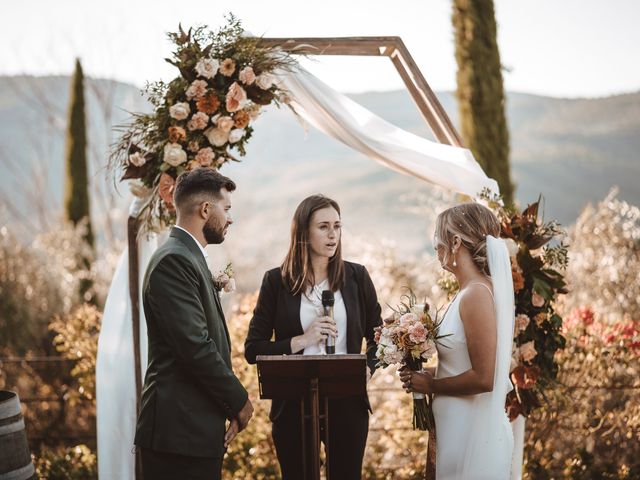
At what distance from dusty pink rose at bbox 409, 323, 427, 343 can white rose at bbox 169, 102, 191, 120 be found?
77.8 inches

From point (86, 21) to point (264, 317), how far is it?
648 inches

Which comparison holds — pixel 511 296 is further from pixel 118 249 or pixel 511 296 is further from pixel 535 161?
pixel 535 161

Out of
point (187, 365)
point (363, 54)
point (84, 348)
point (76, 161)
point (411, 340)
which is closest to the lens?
point (187, 365)

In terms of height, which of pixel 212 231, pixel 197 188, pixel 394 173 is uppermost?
pixel 394 173

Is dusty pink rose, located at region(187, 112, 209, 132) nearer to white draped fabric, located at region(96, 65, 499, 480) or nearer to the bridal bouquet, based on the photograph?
white draped fabric, located at region(96, 65, 499, 480)

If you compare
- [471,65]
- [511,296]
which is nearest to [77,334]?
[511,296]

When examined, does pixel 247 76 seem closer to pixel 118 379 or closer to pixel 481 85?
pixel 118 379

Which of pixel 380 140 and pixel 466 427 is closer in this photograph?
pixel 466 427

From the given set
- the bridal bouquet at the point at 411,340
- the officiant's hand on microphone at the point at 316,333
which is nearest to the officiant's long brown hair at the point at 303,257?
the officiant's hand on microphone at the point at 316,333

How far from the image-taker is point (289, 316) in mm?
3812

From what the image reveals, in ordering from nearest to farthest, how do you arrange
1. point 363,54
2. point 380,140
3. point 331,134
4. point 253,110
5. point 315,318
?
point 315,318 < point 253,110 < point 380,140 < point 331,134 < point 363,54

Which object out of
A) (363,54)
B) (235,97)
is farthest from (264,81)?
(363,54)

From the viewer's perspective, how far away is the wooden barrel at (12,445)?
3561mm

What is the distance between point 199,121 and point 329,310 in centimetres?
146
